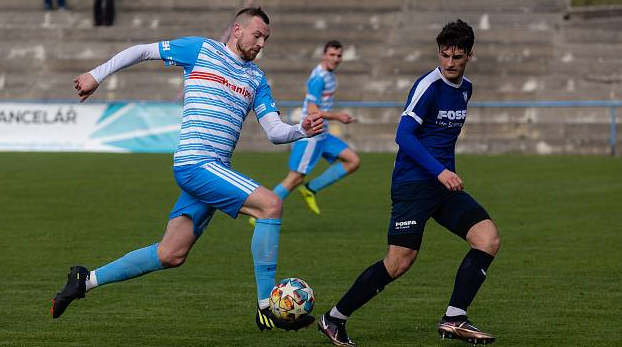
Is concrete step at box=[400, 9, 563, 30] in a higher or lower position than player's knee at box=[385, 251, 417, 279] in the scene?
higher

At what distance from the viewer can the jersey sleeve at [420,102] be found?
7484 millimetres

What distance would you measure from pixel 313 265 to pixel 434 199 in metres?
3.83

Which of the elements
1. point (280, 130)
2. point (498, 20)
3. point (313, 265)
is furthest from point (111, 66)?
point (498, 20)

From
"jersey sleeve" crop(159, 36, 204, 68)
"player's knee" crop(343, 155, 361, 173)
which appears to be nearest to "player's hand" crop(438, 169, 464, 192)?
"jersey sleeve" crop(159, 36, 204, 68)

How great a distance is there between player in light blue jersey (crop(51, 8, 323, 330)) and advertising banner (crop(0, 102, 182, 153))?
71.6 feet

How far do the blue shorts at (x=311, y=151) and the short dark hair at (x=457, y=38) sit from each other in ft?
25.5

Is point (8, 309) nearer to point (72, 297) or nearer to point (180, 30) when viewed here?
point (72, 297)

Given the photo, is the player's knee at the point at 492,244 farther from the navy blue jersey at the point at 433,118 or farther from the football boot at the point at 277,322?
the football boot at the point at 277,322

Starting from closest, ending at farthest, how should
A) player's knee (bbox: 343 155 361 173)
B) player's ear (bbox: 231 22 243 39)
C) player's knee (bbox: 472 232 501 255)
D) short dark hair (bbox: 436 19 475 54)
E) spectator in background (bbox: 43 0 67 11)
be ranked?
1. short dark hair (bbox: 436 19 475 54)
2. player's knee (bbox: 472 232 501 255)
3. player's ear (bbox: 231 22 243 39)
4. player's knee (bbox: 343 155 361 173)
5. spectator in background (bbox: 43 0 67 11)

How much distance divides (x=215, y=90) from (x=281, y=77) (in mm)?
27194

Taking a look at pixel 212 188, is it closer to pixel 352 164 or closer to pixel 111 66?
pixel 111 66

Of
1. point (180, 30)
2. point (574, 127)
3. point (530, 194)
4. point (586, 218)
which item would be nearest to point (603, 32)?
point (574, 127)

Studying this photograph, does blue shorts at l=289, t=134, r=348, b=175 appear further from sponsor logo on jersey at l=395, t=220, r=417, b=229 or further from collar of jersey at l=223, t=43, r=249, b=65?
sponsor logo on jersey at l=395, t=220, r=417, b=229

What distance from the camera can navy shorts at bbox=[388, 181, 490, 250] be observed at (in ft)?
24.6
